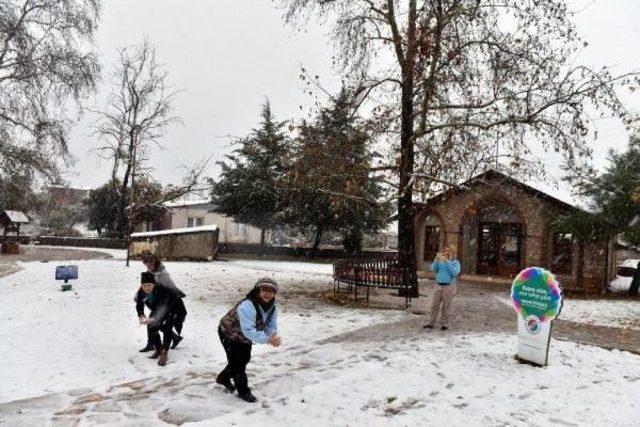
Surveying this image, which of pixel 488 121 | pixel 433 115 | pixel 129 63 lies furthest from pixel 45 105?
pixel 129 63

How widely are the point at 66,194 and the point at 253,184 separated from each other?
37.0 ft

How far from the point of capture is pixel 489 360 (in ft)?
23.8

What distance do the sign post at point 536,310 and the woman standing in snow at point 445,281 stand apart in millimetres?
1816

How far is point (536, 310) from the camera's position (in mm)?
7199

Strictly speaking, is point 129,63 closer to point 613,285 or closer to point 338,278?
point 338,278

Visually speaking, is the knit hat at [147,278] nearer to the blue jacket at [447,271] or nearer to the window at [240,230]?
the blue jacket at [447,271]

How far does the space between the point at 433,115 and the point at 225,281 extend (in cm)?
881

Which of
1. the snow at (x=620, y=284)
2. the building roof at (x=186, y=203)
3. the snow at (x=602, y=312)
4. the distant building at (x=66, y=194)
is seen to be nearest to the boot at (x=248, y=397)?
the snow at (x=602, y=312)

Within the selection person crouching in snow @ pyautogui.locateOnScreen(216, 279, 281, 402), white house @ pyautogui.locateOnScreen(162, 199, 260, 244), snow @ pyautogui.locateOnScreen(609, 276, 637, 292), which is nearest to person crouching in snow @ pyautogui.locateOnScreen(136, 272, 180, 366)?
person crouching in snow @ pyautogui.locateOnScreen(216, 279, 281, 402)

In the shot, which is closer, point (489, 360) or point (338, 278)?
point (489, 360)

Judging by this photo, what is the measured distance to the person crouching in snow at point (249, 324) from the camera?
5219 millimetres

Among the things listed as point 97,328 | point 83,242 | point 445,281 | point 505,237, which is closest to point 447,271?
point 445,281

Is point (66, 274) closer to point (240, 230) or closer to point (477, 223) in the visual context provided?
point (477, 223)

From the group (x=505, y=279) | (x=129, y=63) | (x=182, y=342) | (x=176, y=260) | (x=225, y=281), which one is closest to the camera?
(x=182, y=342)
